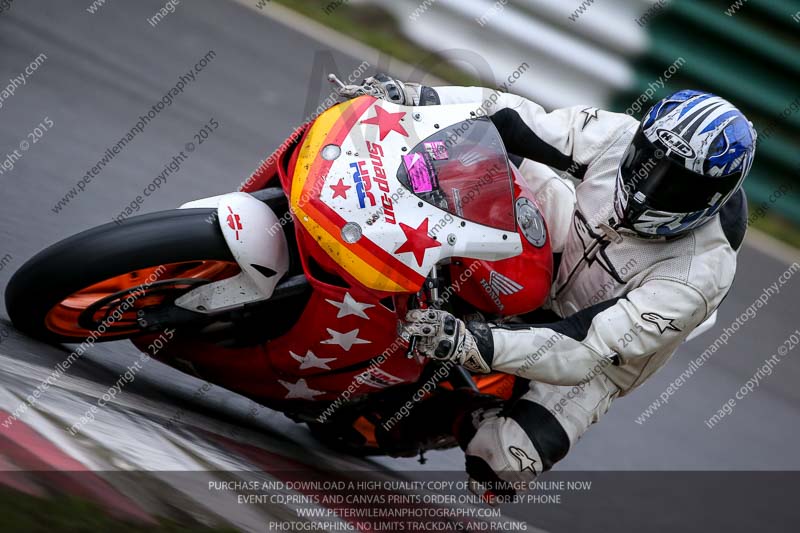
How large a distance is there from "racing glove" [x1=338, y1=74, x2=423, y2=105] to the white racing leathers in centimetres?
25

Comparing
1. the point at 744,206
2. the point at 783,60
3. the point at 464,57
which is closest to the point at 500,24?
the point at 783,60

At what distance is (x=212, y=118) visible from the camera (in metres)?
5.90

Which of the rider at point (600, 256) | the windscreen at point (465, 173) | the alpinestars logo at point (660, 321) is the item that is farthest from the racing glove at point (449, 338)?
the alpinestars logo at point (660, 321)

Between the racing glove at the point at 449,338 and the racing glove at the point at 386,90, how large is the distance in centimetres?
80

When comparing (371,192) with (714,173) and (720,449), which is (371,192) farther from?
(720,449)

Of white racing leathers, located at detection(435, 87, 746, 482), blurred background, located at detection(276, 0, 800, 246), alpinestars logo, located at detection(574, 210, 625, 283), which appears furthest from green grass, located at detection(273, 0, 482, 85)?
alpinestars logo, located at detection(574, 210, 625, 283)

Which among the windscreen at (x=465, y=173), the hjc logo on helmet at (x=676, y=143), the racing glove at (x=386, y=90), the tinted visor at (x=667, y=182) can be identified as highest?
the hjc logo on helmet at (x=676, y=143)

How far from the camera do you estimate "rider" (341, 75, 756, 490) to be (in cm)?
310

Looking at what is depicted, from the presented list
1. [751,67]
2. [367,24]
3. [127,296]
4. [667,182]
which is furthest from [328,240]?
[367,24]

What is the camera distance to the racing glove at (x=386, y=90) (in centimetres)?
321

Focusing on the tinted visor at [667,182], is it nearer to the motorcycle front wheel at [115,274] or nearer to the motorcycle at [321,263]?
the motorcycle at [321,263]

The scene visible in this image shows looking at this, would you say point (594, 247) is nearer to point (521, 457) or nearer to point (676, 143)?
point (676, 143)

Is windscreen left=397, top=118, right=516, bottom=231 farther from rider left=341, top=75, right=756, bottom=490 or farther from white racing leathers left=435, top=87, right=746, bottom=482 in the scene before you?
rider left=341, top=75, right=756, bottom=490

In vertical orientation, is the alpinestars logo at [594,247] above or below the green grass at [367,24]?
above
